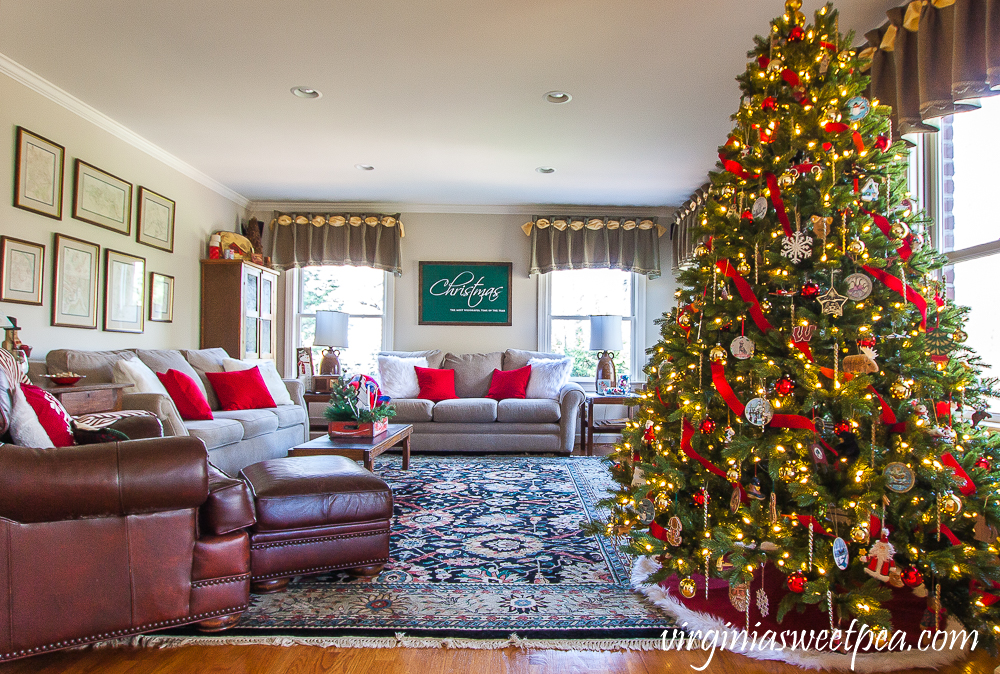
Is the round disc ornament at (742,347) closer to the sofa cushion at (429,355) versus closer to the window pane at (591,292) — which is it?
the sofa cushion at (429,355)

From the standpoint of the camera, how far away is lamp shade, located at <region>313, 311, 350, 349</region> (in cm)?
598

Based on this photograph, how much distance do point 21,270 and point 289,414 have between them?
6.38 ft

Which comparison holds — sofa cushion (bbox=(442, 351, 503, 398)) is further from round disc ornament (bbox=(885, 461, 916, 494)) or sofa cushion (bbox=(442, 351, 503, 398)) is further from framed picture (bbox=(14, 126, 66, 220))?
round disc ornament (bbox=(885, 461, 916, 494))

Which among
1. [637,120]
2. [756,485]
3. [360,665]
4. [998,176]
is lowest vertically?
[360,665]

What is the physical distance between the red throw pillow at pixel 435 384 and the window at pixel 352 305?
3.46 ft

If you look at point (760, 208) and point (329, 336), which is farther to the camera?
point (329, 336)

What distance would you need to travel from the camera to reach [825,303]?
71.1 inches

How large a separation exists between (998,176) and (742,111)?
3.91 ft

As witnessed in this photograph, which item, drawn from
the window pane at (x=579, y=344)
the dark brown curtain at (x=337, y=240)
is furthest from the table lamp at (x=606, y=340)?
the dark brown curtain at (x=337, y=240)

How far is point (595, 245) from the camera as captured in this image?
6445 millimetres

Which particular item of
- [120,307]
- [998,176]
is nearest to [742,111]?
[998,176]

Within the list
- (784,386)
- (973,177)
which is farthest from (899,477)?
(973,177)

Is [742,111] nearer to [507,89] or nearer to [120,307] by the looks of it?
[507,89]

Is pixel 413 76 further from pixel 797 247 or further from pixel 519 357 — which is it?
pixel 519 357
